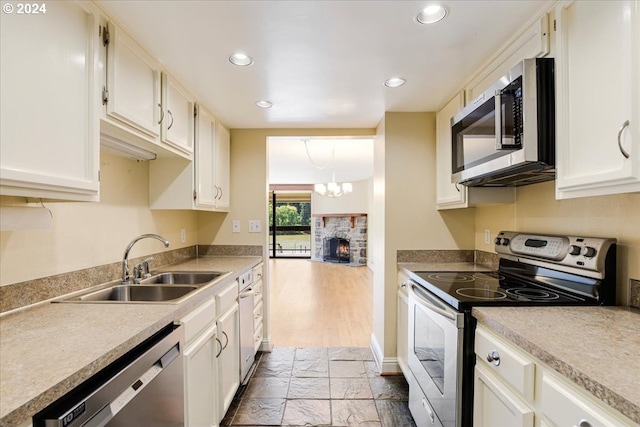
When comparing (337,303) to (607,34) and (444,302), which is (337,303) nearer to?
(444,302)

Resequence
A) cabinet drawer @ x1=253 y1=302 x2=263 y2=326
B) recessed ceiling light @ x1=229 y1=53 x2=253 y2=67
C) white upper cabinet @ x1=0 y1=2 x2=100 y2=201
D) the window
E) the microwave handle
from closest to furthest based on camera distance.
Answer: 1. white upper cabinet @ x1=0 y1=2 x2=100 y2=201
2. the microwave handle
3. recessed ceiling light @ x1=229 y1=53 x2=253 y2=67
4. cabinet drawer @ x1=253 y1=302 x2=263 y2=326
5. the window

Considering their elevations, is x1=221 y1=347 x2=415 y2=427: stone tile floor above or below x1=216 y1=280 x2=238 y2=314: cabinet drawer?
below

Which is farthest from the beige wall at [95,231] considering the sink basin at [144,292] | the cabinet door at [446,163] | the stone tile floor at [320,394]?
the cabinet door at [446,163]

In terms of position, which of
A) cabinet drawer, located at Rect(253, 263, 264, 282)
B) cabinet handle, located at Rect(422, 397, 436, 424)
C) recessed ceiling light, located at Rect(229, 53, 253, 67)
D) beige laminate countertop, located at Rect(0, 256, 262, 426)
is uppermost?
recessed ceiling light, located at Rect(229, 53, 253, 67)

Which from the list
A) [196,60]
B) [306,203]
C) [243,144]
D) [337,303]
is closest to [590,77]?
[196,60]

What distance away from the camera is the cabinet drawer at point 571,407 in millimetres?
705

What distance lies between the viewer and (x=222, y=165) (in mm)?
2717

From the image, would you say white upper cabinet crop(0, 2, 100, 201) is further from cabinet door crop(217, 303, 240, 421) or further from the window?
the window

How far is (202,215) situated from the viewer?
2.93 metres

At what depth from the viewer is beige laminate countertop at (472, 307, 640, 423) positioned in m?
0.70

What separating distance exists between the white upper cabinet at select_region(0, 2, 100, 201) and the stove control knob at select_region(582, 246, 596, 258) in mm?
2059

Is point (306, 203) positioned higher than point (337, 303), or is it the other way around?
point (306, 203)

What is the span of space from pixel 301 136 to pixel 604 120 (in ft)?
7.41

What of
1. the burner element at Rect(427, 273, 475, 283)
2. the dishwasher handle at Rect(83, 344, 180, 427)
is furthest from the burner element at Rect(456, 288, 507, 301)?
the dishwasher handle at Rect(83, 344, 180, 427)
